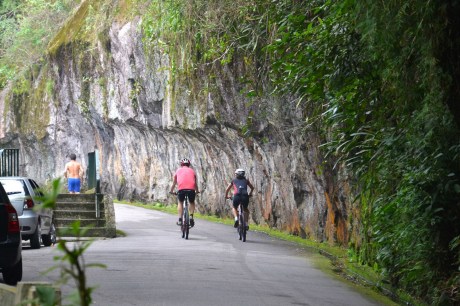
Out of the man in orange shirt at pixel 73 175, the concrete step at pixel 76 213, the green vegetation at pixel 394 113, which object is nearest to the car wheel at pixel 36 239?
the concrete step at pixel 76 213

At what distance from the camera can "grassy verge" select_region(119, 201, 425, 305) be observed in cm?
1400

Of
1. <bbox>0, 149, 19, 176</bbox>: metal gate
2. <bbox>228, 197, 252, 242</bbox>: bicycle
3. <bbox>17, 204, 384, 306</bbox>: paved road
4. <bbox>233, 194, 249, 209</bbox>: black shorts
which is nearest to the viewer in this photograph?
<bbox>17, 204, 384, 306</bbox>: paved road

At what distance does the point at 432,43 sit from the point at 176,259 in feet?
27.1

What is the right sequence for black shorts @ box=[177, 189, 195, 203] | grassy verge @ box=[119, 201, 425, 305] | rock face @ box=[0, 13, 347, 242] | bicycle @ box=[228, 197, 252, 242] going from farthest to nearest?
1. rock face @ box=[0, 13, 347, 242]
2. black shorts @ box=[177, 189, 195, 203]
3. bicycle @ box=[228, 197, 252, 242]
4. grassy verge @ box=[119, 201, 425, 305]

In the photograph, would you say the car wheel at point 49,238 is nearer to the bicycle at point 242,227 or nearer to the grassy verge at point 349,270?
the bicycle at point 242,227

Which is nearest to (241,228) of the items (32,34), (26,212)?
(26,212)

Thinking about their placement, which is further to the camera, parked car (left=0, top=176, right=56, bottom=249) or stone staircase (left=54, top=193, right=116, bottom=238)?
stone staircase (left=54, top=193, right=116, bottom=238)

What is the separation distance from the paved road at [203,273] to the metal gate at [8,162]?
6.46 metres

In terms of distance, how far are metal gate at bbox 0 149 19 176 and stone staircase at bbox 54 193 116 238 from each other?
2808 mm

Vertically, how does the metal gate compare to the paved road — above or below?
above

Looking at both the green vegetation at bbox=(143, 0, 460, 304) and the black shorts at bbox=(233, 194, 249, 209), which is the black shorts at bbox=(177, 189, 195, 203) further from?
the green vegetation at bbox=(143, 0, 460, 304)

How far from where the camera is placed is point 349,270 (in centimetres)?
1775

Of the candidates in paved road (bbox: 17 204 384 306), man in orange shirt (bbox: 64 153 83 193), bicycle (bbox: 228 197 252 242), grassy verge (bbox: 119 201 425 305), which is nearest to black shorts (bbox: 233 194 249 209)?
bicycle (bbox: 228 197 252 242)

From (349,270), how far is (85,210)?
449 inches
